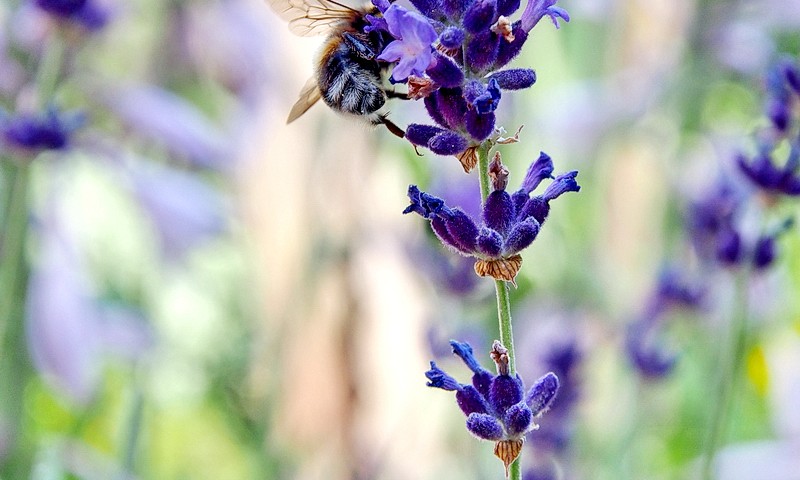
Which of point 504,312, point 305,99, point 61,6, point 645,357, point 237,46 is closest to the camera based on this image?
point 504,312

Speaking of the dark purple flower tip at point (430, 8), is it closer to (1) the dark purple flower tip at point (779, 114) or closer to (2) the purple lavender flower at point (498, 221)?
(2) the purple lavender flower at point (498, 221)

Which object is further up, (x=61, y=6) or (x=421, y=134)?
(x=61, y=6)

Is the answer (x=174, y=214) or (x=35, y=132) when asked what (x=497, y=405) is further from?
(x=174, y=214)

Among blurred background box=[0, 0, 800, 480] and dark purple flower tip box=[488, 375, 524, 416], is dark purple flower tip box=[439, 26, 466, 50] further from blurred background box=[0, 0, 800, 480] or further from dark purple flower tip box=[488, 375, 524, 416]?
blurred background box=[0, 0, 800, 480]

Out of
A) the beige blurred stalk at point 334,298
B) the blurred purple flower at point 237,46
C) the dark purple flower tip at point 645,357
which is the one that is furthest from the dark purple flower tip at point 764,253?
the blurred purple flower at point 237,46

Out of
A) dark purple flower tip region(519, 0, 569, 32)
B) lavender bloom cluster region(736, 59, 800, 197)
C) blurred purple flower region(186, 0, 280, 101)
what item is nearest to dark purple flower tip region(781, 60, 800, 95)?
lavender bloom cluster region(736, 59, 800, 197)

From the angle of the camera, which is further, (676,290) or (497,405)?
(676,290)

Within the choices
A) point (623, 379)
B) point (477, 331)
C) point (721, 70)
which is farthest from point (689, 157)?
point (477, 331)

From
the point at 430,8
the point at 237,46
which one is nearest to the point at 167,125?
the point at 237,46
